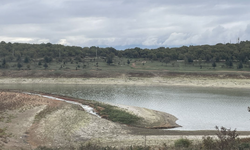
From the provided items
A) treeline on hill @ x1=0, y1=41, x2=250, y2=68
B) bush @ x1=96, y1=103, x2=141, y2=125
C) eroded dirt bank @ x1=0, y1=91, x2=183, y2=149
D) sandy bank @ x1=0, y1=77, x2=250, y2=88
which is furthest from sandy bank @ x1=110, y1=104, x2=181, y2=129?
treeline on hill @ x1=0, y1=41, x2=250, y2=68

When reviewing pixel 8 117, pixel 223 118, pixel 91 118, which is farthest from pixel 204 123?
pixel 8 117

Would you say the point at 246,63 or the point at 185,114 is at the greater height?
the point at 246,63

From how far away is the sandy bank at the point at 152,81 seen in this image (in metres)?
58.1

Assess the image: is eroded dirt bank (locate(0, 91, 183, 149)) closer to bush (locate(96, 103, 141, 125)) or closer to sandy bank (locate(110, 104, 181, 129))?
sandy bank (locate(110, 104, 181, 129))

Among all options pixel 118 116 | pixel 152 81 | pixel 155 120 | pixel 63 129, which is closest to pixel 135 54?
pixel 152 81

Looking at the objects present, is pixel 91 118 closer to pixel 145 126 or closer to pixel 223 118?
pixel 145 126

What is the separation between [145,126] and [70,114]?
7.81m

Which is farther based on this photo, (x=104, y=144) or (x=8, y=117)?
(x=8, y=117)

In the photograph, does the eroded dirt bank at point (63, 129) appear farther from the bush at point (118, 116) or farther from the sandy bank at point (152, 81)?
the sandy bank at point (152, 81)

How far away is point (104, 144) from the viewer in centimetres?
1706

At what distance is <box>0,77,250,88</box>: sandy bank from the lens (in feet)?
190

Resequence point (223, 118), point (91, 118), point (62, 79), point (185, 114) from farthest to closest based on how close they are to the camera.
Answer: point (62, 79), point (185, 114), point (223, 118), point (91, 118)

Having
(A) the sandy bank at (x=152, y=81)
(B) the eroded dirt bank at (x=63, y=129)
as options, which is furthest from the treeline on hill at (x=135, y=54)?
(B) the eroded dirt bank at (x=63, y=129)

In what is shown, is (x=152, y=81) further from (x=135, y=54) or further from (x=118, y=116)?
(x=135, y=54)
